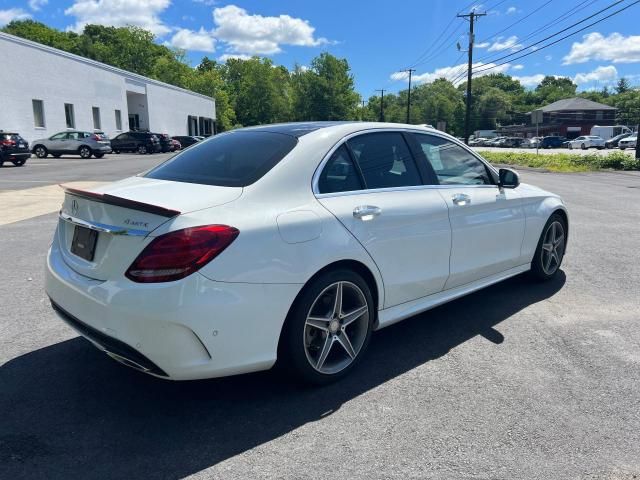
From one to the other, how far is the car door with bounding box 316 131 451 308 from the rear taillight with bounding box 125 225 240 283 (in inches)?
33.6

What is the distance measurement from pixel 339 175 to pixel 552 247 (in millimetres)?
3082

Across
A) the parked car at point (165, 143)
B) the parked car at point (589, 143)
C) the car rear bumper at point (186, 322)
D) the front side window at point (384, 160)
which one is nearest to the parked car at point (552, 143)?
the parked car at point (589, 143)

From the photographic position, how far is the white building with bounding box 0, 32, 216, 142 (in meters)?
30.2

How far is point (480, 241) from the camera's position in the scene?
4.32 meters

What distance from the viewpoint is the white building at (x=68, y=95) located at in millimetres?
30234

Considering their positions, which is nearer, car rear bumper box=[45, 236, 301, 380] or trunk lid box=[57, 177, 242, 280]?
car rear bumper box=[45, 236, 301, 380]

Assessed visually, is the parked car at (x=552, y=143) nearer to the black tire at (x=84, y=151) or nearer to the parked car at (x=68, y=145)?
the parked car at (x=68, y=145)

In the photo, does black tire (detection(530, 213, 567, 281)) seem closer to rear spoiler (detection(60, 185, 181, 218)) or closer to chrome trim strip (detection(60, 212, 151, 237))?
rear spoiler (detection(60, 185, 181, 218))

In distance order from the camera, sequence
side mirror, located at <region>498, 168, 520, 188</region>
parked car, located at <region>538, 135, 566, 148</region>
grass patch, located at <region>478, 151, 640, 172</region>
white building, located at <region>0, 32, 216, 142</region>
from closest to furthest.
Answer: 1. side mirror, located at <region>498, 168, 520, 188</region>
2. grass patch, located at <region>478, 151, 640, 172</region>
3. white building, located at <region>0, 32, 216, 142</region>
4. parked car, located at <region>538, 135, 566, 148</region>

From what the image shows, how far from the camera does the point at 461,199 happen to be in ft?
13.6

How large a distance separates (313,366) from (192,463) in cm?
93

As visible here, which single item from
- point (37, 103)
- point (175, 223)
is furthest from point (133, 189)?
point (37, 103)

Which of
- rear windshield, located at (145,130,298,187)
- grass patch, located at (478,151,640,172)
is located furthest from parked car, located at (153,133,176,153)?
rear windshield, located at (145,130,298,187)

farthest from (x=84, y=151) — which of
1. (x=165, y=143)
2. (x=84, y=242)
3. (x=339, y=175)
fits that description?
(x=339, y=175)
